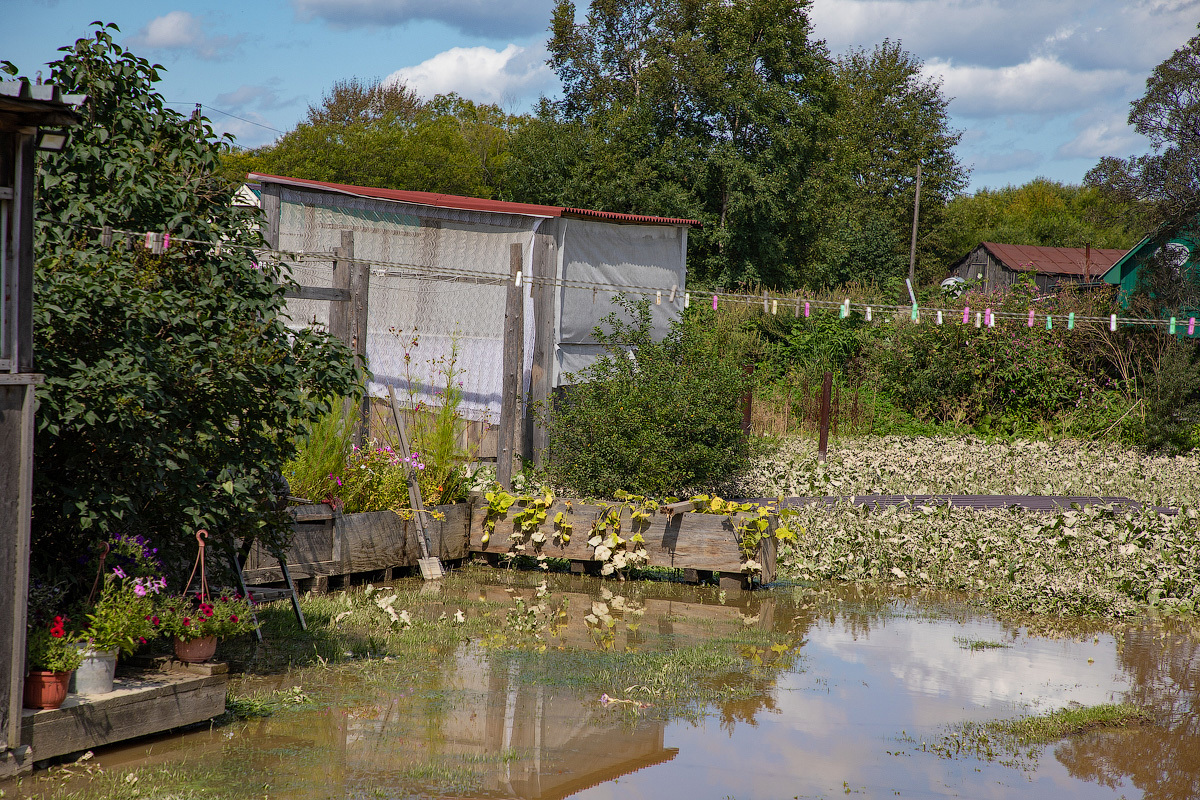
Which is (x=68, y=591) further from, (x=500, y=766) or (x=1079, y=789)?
(x=1079, y=789)

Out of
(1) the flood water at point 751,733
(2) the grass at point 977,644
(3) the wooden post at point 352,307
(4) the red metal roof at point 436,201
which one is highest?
(4) the red metal roof at point 436,201

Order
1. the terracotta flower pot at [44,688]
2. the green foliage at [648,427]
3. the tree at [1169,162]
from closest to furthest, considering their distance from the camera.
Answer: the terracotta flower pot at [44,688] < the green foliage at [648,427] < the tree at [1169,162]

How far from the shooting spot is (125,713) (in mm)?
A: 4547

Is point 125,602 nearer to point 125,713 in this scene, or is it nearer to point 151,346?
point 125,713

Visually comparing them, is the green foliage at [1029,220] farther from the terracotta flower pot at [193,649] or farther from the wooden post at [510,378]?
the terracotta flower pot at [193,649]

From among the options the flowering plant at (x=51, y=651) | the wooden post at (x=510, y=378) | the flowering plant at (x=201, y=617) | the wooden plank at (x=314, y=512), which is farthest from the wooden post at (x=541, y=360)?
the flowering plant at (x=51, y=651)

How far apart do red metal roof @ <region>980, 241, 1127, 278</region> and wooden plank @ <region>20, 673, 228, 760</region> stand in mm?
34752

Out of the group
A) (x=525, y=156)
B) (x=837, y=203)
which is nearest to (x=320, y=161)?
(x=525, y=156)

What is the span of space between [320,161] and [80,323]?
34582mm

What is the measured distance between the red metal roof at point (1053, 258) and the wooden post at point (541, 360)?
91.3ft

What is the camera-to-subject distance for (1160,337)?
17.5 metres

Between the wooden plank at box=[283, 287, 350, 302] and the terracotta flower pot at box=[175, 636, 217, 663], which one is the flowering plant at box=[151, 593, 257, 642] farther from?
the wooden plank at box=[283, 287, 350, 302]

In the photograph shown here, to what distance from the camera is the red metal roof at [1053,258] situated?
3519cm

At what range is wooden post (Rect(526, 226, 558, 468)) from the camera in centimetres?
1138
